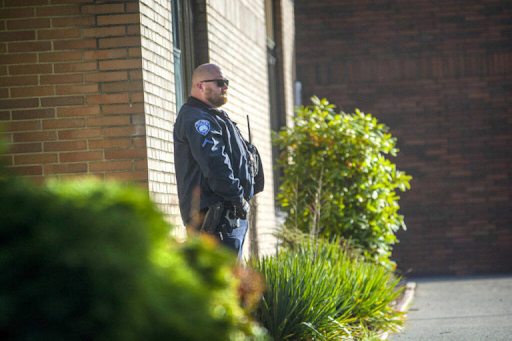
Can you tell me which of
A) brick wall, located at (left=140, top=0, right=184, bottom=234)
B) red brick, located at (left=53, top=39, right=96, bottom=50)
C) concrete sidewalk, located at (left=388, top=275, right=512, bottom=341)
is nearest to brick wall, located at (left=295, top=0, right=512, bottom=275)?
concrete sidewalk, located at (left=388, top=275, right=512, bottom=341)

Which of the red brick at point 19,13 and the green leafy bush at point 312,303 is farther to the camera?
the red brick at point 19,13

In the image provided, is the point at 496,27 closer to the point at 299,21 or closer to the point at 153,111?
the point at 299,21

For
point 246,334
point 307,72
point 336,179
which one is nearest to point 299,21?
point 307,72

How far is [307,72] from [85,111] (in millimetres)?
8068

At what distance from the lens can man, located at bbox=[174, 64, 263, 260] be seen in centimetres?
477

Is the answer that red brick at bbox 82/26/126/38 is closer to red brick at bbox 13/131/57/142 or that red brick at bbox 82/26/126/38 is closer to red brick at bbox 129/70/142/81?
red brick at bbox 129/70/142/81

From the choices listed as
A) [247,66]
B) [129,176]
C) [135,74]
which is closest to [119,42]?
[135,74]

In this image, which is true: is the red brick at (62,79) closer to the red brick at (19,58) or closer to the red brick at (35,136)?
the red brick at (19,58)

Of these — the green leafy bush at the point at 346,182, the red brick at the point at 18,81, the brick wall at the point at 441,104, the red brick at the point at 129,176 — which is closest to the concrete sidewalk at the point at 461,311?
the green leafy bush at the point at 346,182

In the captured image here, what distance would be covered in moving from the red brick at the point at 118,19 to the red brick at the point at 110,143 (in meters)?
0.83

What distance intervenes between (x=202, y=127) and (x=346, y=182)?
4.78 meters

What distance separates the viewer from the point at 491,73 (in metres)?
13.0

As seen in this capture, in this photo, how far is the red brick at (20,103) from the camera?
17.6 ft

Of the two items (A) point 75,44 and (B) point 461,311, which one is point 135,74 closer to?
(A) point 75,44
